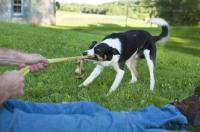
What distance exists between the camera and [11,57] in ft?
9.88

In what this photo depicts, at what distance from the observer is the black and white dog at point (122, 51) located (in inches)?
203

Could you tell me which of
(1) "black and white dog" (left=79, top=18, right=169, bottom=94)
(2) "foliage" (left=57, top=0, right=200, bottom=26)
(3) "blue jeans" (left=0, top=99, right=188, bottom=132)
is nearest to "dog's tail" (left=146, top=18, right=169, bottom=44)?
(1) "black and white dog" (left=79, top=18, right=169, bottom=94)

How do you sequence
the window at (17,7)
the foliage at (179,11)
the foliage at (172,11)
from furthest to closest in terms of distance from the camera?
the foliage at (172,11), the foliage at (179,11), the window at (17,7)

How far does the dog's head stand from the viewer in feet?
16.5

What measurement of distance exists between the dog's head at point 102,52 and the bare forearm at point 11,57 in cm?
198

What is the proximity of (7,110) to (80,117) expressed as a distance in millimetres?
539

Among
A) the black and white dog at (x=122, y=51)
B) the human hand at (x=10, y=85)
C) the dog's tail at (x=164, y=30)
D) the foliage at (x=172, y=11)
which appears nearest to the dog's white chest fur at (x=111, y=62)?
the black and white dog at (x=122, y=51)

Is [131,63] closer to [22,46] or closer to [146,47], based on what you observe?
[146,47]

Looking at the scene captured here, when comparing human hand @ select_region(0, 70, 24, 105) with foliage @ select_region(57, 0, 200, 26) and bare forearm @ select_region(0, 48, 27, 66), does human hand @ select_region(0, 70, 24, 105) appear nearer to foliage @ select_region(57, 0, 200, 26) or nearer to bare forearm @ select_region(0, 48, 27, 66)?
bare forearm @ select_region(0, 48, 27, 66)

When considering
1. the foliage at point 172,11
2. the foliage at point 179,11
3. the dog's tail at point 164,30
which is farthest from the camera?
the foliage at point 172,11

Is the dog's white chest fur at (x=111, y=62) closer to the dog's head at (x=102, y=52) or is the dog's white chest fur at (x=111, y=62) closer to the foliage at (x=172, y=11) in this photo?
the dog's head at (x=102, y=52)

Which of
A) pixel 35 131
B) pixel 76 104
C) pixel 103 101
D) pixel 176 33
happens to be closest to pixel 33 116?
pixel 35 131

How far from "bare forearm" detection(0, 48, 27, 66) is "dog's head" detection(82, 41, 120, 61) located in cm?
198

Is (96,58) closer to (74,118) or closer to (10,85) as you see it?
(74,118)
